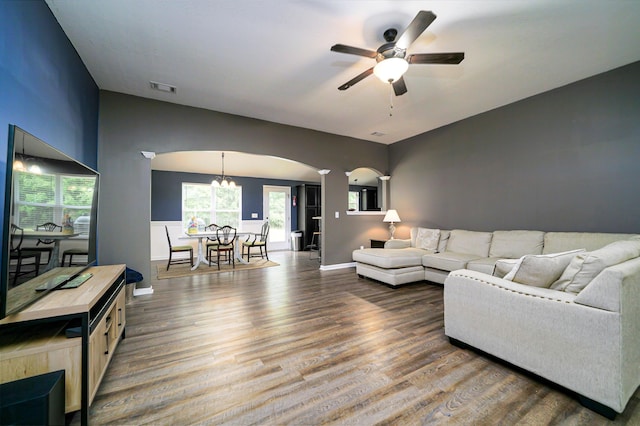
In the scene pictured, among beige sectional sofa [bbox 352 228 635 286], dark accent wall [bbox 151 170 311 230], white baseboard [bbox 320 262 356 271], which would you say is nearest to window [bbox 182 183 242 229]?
dark accent wall [bbox 151 170 311 230]

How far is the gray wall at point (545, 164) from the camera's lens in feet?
10.0

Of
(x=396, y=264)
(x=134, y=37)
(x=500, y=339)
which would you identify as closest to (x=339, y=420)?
(x=500, y=339)

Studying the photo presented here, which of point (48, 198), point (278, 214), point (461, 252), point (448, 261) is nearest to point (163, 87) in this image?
point (48, 198)

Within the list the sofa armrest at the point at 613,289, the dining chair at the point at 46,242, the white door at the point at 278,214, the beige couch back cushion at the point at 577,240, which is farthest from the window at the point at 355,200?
the dining chair at the point at 46,242

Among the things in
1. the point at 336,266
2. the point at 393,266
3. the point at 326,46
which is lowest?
the point at 336,266

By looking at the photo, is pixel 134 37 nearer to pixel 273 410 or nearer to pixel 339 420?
pixel 273 410

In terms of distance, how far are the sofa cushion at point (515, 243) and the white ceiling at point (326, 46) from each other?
81.1 inches

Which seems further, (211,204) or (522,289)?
(211,204)

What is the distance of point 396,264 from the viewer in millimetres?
3920

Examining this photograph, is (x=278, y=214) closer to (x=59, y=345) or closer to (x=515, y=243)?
(x=515, y=243)

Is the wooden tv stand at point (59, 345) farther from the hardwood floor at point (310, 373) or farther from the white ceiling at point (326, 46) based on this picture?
the white ceiling at point (326, 46)

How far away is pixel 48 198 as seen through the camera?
58.2 inches

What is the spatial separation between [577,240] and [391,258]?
7.34 ft

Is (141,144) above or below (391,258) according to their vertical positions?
above
